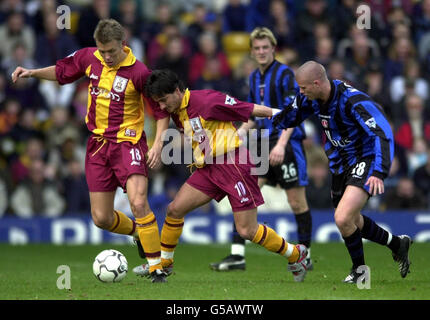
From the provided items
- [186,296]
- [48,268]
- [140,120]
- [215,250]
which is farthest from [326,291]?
[215,250]

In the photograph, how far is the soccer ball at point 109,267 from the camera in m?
8.09

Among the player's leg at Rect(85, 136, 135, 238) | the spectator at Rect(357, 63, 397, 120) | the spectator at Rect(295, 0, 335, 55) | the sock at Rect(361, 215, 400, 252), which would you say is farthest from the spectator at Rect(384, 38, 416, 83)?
the player's leg at Rect(85, 136, 135, 238)

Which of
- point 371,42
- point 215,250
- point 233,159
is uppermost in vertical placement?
point 371,42

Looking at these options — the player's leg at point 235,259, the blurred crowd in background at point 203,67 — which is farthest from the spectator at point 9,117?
the player's leg at point 235,259

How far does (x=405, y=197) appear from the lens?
13812 millimetres

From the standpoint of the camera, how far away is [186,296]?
7164 mm

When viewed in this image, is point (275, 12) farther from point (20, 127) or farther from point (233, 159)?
point (233, 159)

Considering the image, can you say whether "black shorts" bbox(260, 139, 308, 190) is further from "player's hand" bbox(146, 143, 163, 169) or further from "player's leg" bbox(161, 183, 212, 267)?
"player's hand" bbox(146, 143, 163, 169)

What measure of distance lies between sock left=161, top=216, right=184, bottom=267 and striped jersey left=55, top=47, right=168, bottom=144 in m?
0.85

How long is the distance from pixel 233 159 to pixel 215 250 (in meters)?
4.63

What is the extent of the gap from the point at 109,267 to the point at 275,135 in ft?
8.90

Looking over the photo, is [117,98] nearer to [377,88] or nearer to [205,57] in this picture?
[377,88]

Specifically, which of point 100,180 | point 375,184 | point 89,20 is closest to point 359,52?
point 89,20
